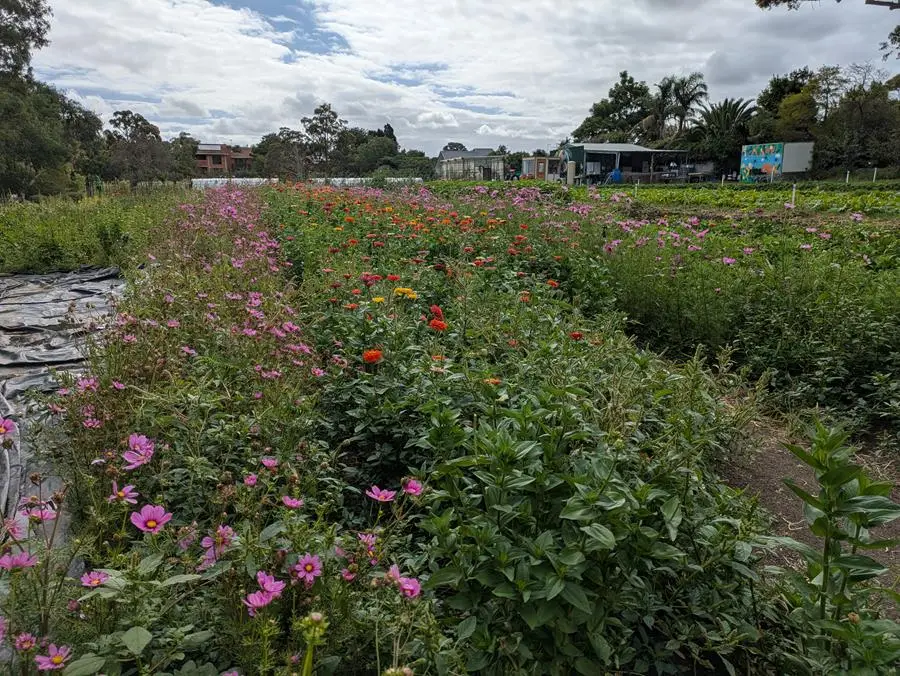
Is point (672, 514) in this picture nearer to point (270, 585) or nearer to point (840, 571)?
point (840, 571)

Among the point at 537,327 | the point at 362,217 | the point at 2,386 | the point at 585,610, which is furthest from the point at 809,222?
A: the point at 2,386

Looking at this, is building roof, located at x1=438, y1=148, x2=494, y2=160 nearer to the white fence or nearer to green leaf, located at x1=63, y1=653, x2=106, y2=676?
the white fence

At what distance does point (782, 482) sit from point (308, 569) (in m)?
2.00

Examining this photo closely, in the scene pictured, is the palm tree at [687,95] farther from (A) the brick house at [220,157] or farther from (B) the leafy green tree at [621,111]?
(A) the brick house at [220,157]

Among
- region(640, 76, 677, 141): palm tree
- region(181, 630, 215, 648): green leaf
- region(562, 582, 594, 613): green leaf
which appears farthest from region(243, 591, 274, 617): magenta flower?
region(640, 76, 677, 141): palm tree

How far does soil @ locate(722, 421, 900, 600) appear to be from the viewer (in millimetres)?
2096

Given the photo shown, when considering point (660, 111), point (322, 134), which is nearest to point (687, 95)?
point (660, 111)

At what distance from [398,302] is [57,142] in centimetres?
2756

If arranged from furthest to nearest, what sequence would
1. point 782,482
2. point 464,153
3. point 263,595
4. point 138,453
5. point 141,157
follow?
point 464,153
point 141,157
point 782,482
point 138,453
point 263,595

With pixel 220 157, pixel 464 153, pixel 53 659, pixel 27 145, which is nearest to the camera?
pixel 53 659

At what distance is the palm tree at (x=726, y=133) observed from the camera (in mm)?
38094

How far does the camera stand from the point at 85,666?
3.08ft

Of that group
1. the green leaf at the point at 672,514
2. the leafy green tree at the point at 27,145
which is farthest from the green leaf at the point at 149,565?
the leafy green tree at the point at 27,145

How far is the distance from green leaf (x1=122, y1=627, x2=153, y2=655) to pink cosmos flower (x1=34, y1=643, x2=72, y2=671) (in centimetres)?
8
